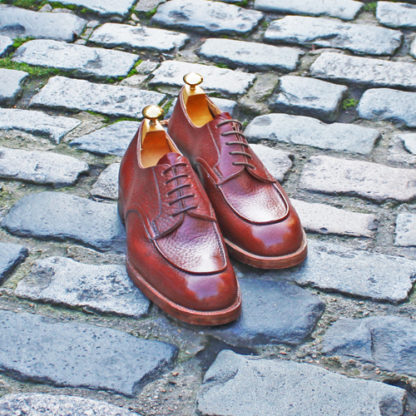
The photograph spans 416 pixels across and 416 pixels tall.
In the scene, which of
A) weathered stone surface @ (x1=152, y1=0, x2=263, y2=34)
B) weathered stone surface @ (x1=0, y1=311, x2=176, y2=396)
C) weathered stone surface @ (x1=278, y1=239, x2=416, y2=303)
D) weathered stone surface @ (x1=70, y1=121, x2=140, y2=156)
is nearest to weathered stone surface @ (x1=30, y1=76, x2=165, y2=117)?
weathered stone surface @ (x1=70, y1=121, x2=140, y2=156)

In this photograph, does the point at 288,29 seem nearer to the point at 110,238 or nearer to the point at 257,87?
the point at 257,87

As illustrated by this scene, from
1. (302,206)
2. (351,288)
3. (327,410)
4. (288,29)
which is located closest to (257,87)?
(288,29)

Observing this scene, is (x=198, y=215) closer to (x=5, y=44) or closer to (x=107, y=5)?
(x=5, y=44)

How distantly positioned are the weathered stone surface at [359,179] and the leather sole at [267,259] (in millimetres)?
496

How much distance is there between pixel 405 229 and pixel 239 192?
0.61 metres

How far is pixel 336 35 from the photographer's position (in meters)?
3.55

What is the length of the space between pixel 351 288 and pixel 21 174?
1.33 meters

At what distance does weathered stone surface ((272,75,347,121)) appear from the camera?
115 inches

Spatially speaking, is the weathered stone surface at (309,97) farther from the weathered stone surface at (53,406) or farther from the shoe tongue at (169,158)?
the weathered stone surface at (53,406)

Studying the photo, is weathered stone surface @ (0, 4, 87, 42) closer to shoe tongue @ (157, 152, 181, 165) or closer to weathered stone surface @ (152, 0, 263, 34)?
weathered stone surface @ (152, 0, 263, 34)

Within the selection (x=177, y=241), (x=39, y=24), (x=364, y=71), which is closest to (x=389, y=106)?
(x=364, y=71)

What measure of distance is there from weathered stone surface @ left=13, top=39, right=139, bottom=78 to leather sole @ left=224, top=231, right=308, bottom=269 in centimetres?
152

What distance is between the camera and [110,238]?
7.06ft

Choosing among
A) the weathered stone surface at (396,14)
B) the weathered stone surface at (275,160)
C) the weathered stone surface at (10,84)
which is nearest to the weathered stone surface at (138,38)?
the weathered stone surface at (10,84)
